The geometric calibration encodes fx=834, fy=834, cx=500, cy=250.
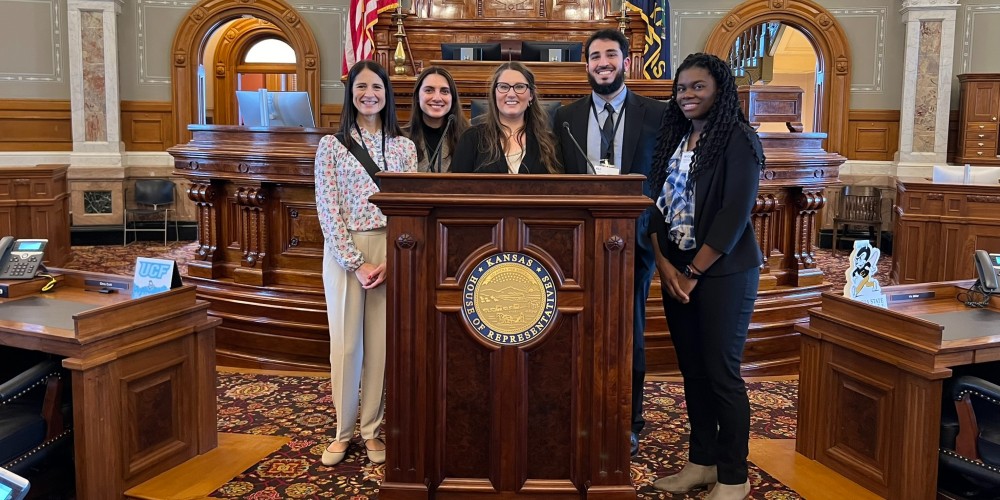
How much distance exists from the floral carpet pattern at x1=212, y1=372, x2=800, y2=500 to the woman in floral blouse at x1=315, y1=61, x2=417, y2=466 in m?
0.14

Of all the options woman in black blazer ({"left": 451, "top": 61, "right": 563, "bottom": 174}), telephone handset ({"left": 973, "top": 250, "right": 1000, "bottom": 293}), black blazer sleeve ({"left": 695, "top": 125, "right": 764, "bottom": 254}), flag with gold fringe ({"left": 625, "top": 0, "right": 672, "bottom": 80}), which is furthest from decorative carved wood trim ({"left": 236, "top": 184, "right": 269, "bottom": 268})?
flag with gold fringe ({"left": 625, "top": 0, "right": 672, "bottom": 80})

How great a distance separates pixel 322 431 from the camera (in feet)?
12.2

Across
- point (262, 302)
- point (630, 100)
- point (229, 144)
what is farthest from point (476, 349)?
point (229, 144)

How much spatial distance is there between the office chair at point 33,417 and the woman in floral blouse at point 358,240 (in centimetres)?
96

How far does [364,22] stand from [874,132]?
6.88 m

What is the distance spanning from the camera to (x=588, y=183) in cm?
242

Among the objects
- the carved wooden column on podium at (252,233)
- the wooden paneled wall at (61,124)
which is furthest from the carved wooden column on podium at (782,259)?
the wooden paneled wall at (61,124)

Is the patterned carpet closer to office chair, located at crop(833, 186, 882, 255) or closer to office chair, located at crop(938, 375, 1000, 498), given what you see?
office chair, located at crop(938, 375, 1000, 498)

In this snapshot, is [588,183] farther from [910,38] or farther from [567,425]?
[910,38]

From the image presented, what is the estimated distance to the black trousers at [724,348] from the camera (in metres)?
2.74

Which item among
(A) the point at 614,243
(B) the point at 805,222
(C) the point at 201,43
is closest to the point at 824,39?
(B) the point at 805,222

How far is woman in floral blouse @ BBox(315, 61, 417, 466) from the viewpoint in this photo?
317cm

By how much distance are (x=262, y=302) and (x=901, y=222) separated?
5.80 meters

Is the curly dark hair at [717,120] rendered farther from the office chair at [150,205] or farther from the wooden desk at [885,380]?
the office chair at [150,205]
